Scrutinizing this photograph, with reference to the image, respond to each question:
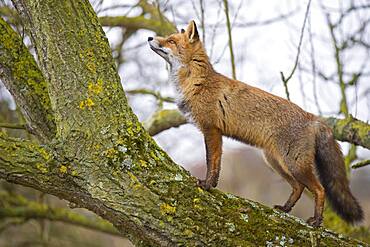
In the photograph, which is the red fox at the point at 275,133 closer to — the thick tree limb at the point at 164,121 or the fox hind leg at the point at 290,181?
the fox hind leg at the point at 290,181

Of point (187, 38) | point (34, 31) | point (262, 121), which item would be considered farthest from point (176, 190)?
point (187, 38)

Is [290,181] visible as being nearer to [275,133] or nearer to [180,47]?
[275,133]

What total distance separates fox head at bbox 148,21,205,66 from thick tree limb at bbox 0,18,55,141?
1908 millimetres

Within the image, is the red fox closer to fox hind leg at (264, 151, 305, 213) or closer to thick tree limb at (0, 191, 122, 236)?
fox hind leg at (264, 151, 305, 213)

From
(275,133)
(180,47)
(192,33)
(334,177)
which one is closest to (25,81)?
(180,47)

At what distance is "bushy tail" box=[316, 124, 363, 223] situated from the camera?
545 cm

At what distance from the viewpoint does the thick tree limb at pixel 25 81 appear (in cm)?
463

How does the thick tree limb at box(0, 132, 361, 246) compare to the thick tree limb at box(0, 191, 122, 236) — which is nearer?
the thick tree limb at box(0, 132, 361, 246)

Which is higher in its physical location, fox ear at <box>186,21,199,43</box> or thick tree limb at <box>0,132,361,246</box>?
fox ear at <box>186,21,199,43</box>

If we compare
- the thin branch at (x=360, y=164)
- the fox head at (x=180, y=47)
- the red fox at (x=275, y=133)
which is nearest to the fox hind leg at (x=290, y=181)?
the red fox at (x=275, y=133)

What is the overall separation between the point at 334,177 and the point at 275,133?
763 mm

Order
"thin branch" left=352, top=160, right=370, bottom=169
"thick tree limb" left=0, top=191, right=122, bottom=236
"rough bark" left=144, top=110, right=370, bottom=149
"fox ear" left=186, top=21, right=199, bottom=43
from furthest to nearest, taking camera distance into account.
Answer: "thick tree limb" left=0, top=191, right=122, bottom=236 < "fox ear" left=186, top=21, right=199, bottom=43 < "rough bark" left=144, top=110, right=370, bottom=149 < "thin branch" left=352, top=160, right=370, bottom=169

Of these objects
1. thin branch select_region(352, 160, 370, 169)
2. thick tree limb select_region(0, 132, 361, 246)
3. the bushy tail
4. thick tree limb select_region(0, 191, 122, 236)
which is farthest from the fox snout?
thick tree limb select_region(0, 191, 122, 236)

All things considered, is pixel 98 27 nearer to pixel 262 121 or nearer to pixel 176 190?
pixel 176 190
